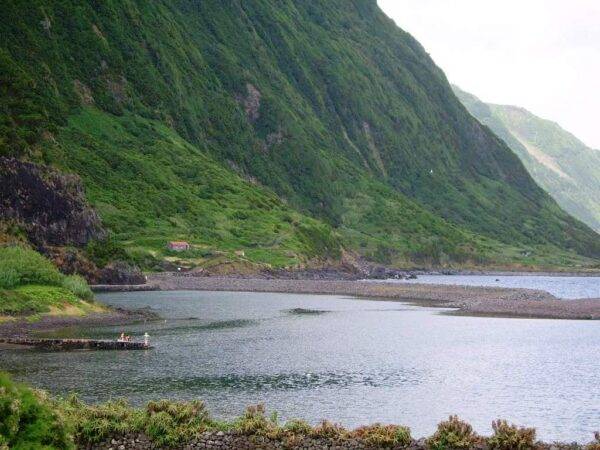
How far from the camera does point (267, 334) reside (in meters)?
104

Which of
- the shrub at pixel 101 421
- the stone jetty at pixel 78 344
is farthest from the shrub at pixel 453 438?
the stone jetty at pixel 78 344

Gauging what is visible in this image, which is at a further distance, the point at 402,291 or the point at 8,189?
the point at 402,291

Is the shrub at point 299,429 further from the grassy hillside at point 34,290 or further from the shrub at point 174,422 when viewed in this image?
the grassy hillside at point 34,290

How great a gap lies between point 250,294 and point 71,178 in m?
43.9

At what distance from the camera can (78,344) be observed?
85.5 m

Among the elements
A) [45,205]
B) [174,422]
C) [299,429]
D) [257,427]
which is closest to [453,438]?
[299,429]

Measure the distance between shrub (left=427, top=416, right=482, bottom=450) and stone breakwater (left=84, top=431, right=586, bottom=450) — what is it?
0.61 m

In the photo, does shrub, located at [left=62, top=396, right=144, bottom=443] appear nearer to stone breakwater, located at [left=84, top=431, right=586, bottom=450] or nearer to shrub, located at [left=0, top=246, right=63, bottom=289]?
stone breakwater, located at [left=84, top=431, right=586, bottom=450]

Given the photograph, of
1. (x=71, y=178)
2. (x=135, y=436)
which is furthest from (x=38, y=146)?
(x=135, y=436)

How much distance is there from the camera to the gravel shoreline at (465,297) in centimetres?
14538

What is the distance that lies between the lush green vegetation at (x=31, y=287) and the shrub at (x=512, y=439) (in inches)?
2958

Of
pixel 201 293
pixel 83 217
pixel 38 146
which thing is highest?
pixel 38 146

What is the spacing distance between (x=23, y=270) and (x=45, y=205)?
59064 mm

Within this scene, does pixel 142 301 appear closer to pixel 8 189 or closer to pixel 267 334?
pixel 8 189
